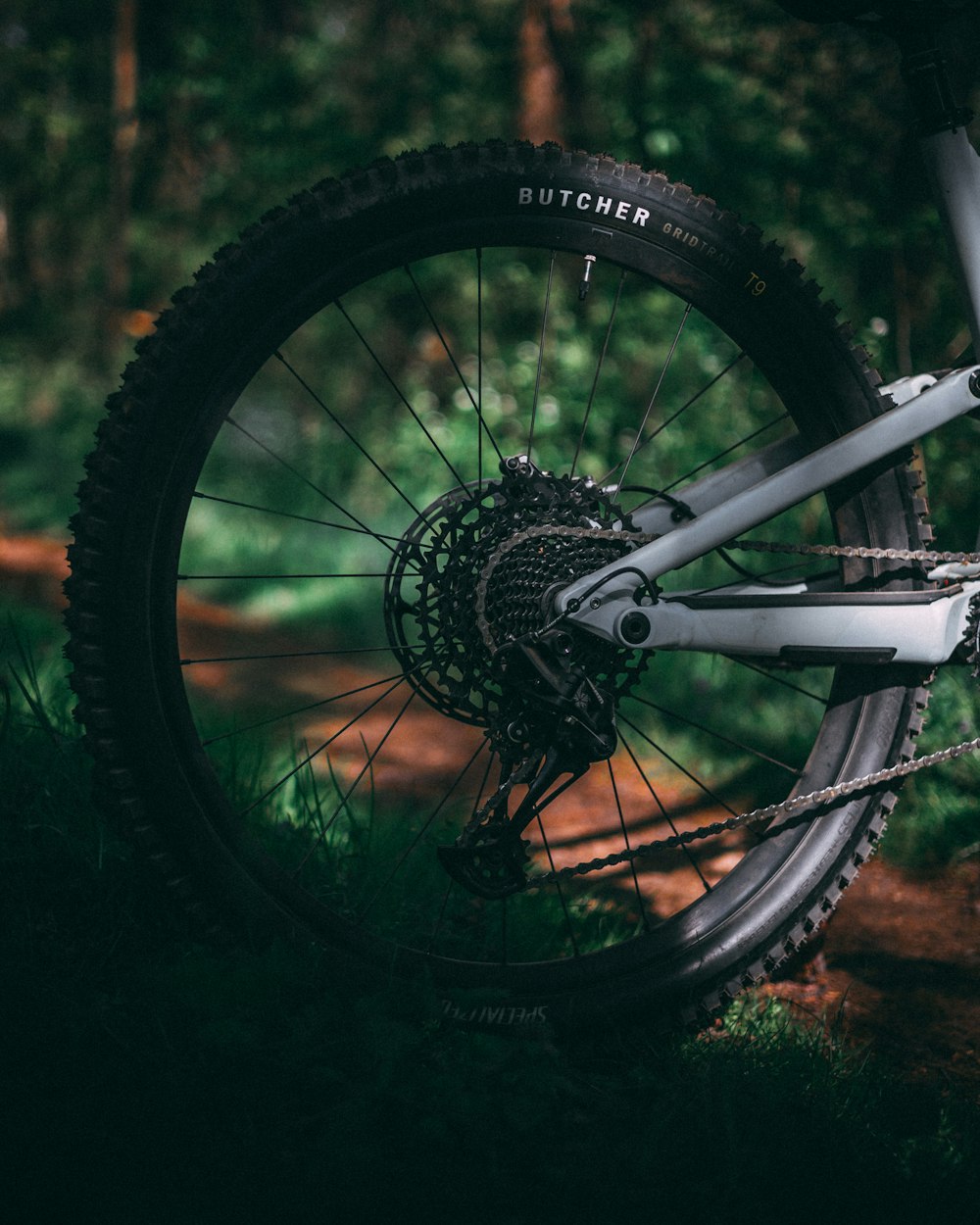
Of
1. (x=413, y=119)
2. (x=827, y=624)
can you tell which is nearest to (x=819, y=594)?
(x=827, y=624)

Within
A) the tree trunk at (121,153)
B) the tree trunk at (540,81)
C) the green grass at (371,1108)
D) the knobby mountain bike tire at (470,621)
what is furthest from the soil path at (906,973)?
the tree trunk at (121,153)

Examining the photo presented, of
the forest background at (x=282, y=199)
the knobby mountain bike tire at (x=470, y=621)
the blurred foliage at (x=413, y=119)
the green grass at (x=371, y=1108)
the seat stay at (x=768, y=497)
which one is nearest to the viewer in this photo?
the green grass at (x=371, y=1108)

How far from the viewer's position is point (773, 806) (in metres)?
2.00

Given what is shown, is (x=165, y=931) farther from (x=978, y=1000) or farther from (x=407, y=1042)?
(x=978, y=1000)

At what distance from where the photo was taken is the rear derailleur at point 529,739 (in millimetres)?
1895

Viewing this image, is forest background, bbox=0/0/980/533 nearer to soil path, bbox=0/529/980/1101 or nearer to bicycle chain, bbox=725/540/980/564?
bicycle chain, bbox=725/540/980/564

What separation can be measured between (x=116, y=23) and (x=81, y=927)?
30.0 ft

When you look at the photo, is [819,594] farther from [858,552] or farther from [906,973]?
[906,973]

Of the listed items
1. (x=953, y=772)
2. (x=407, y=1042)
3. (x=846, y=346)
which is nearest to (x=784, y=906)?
(x=407, y=1042)

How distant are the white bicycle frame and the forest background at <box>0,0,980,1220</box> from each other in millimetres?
254

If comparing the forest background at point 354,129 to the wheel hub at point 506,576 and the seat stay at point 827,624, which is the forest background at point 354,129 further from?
the wheel hub at point 506,576

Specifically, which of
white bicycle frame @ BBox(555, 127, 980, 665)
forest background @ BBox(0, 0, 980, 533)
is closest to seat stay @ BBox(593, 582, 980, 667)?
white bicycle frame @ BBox(555, 127, 980, 665)

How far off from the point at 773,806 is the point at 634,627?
429 millimetres

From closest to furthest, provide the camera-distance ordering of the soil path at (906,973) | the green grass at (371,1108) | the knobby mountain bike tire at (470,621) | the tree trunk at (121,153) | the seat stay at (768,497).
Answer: the green grass at (371,1108), the knobby mountain bike tire at (470,621), the seat stay at (768,497), the soil path at (906,973), the tree trunk at (121,153)
